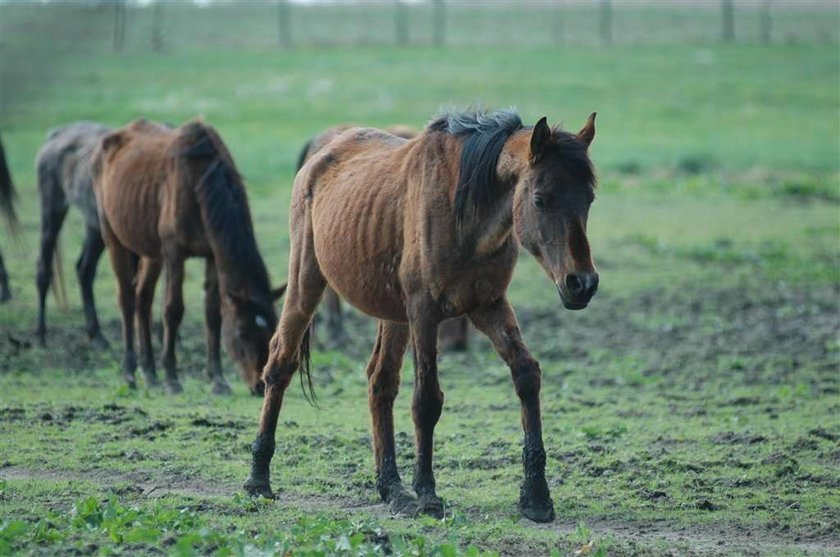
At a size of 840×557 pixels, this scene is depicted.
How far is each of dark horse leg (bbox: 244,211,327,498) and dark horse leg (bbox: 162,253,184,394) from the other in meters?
3.62

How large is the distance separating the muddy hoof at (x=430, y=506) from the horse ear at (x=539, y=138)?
1.84m

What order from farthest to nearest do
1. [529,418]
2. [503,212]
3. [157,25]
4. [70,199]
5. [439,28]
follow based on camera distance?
[439,28] < [70,199] < [529,418] < [503,212] < [157,25]

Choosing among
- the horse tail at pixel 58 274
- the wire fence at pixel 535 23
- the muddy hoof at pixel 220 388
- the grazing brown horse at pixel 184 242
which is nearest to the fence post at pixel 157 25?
the grazing brown horse at pixel 184 242

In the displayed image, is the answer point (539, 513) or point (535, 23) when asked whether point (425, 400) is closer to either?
point (539, 513)

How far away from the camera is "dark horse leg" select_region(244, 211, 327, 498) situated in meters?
7.00

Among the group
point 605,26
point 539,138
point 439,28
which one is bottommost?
point 439,28

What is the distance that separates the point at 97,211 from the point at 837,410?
7.73m

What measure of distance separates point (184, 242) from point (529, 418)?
5.30 m

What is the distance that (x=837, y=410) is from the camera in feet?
30.9

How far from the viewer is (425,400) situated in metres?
6.33

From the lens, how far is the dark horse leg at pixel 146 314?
11.0 metres

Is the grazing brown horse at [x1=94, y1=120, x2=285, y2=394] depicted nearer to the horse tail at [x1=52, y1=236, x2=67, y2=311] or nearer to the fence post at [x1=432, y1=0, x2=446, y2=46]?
the horse tail at [x1=52, y1=236, x2=67, y2=311]

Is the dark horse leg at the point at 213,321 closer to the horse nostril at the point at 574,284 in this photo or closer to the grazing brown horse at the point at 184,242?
the grazing brown horse at the point at 184,242

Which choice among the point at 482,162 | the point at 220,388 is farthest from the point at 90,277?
the point at 482,162
